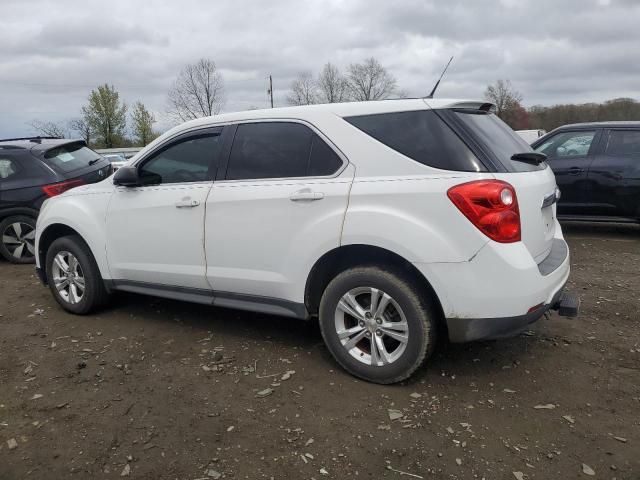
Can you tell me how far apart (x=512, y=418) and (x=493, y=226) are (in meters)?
1.07

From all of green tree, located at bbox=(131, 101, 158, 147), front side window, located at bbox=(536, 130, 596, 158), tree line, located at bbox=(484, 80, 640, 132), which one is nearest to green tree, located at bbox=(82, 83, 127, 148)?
green tree, located at bbox=(131, 101, 158, 147)

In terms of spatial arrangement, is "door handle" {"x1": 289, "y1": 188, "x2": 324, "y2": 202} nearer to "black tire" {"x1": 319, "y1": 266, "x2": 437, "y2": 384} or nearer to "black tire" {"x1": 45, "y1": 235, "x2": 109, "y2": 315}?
"black tire" {"x1": 319, "y1": 266, "x2": 437, "y2": 384}

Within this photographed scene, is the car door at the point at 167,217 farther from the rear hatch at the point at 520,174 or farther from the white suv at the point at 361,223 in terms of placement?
the rear hatch at the point at 520,174

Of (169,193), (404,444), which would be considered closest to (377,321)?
(404,444)

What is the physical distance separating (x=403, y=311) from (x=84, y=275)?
2.99m

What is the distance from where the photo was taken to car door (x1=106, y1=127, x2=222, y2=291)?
388 cm

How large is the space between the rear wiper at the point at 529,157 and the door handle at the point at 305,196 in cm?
121

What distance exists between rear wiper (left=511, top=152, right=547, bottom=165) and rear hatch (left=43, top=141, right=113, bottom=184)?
5.83m

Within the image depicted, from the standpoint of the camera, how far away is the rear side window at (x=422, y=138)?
298 cm

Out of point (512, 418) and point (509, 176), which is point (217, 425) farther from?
point (509, 176)

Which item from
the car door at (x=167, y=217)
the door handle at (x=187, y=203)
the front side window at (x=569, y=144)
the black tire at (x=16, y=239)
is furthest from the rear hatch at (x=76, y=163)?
the front side window at (x=569, y=144)

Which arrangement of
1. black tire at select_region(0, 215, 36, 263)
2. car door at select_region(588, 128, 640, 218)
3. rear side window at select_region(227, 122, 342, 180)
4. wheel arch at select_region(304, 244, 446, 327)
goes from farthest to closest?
1. car door at select_region(588, 128, 640, 218)
2. black tire at select_region(0, 215, 36, 263)
3. rear side window at select_region(227, 122, 342, 180)
4. wheel arch at select_region(304, 244, 446, 327)

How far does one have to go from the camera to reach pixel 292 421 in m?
2.94

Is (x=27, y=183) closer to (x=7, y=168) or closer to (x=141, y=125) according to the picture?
(x=7, y=168)
